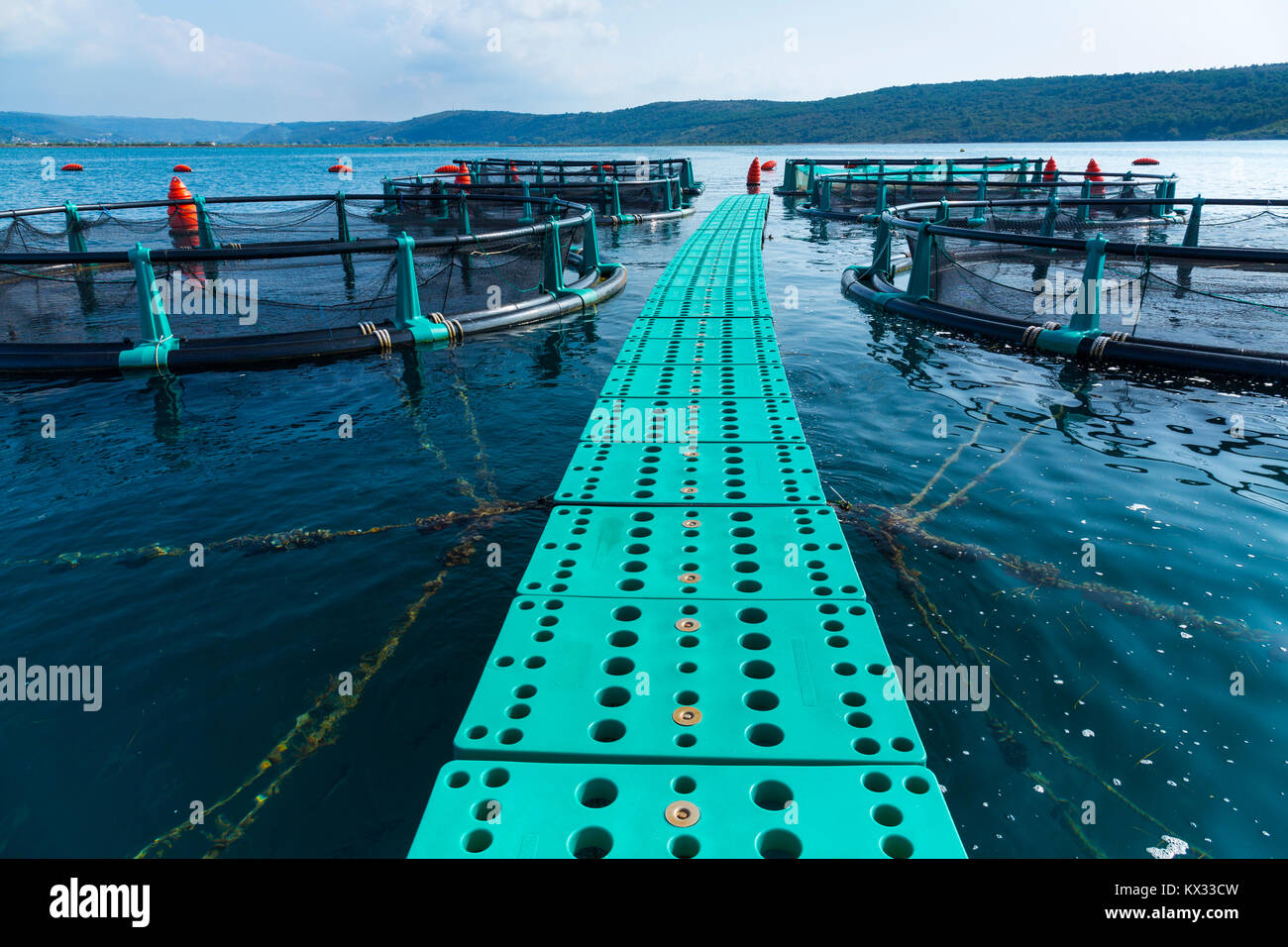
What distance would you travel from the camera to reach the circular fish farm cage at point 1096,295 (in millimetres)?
7746

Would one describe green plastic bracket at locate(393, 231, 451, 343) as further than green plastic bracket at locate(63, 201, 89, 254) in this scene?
No

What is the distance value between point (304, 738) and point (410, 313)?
6945mm

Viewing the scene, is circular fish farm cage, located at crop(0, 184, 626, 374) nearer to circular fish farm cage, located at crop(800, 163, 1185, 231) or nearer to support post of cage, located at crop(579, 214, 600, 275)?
support post of cage, located at crop(579, 214, 600, 275)

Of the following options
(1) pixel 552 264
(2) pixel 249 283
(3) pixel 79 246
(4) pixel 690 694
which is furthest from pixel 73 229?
(4) pixel 690 694

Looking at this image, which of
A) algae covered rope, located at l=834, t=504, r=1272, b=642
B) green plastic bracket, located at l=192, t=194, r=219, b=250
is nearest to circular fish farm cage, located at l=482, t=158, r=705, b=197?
green plastic bracket, located at l=192, t=194, r=219, b=250

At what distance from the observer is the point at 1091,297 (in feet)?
27.5

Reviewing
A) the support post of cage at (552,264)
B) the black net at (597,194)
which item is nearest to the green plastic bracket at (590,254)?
the support post of cage at (552,264)

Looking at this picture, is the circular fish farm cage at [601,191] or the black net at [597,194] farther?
the circular fish farm cage at [601,191]

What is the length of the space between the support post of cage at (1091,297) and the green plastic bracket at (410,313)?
23.7 ft

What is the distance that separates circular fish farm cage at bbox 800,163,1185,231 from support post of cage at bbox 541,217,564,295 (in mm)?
11731

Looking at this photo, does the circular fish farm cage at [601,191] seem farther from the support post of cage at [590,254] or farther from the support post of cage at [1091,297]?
the support post of cage at [1091,297]

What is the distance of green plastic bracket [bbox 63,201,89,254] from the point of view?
42.2ft
